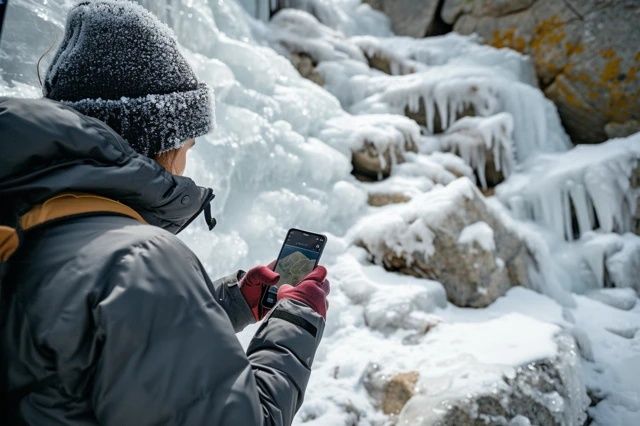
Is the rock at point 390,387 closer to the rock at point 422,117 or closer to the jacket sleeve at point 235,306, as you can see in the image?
the jacket sleeve at point 235,306

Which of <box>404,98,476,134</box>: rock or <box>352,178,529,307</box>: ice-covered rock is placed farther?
<box>404,98,476,134</box>: rock

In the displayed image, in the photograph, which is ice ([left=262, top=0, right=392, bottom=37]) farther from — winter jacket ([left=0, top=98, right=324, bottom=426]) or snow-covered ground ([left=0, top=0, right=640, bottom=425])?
winter jacket ([left=0, top=98, right=324, bottom=426])

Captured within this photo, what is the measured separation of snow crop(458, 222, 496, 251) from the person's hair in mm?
3554

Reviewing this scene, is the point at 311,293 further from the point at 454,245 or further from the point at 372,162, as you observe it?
the point at 372,162

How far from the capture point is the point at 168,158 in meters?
1.30

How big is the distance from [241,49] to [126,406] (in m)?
5.55

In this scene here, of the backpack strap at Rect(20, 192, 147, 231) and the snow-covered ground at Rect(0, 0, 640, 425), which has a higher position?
the backpack strap at Rect(20, 192, 147, 231)

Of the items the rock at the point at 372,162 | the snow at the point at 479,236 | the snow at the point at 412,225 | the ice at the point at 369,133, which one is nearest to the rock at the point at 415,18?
the ice at the point at 369,133

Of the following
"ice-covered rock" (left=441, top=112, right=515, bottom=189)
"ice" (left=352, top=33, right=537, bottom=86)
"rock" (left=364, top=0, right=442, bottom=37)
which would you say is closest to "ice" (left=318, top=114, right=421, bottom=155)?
"ice-covered rock" (left=441, top=112, right=515, bottom=189)

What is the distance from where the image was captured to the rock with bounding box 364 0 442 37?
37.4 feet

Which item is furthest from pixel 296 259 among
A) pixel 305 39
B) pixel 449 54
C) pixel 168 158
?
pixel 449 54

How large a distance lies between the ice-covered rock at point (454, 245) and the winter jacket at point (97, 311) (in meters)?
3.61

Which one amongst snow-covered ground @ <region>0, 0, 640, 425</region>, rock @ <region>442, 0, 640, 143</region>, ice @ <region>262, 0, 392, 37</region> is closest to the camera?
snow-covered ground @ <region>0, 0, 640, 425</region>

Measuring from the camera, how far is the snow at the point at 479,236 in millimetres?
4363
